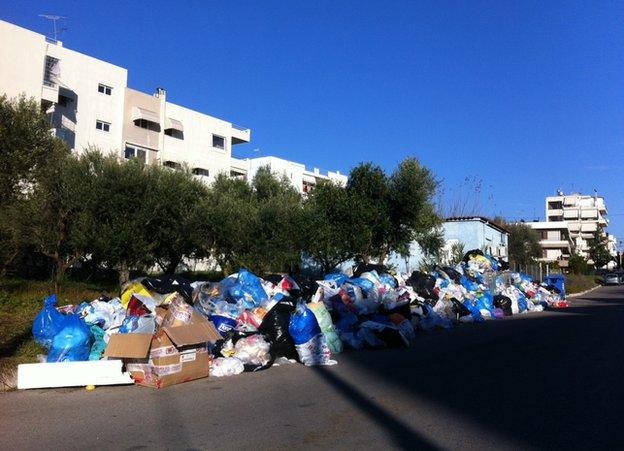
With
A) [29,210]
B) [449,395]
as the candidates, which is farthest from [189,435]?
[29,210]

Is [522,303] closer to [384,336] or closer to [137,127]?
[384,336]

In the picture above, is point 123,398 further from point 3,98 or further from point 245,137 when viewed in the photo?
point 245,137

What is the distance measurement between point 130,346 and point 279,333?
111 inches

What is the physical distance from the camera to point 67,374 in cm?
747

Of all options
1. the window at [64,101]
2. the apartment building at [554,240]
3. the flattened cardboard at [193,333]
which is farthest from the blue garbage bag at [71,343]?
the apartment building at [554,240]

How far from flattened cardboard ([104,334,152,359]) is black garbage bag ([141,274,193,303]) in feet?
8.24

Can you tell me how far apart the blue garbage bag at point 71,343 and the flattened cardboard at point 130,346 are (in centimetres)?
81

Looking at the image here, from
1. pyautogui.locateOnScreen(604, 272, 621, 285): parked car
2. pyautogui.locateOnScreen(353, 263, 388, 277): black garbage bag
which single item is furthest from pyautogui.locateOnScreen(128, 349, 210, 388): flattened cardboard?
pyautogui.locateOnScreen(604, 272, 621, 285): parked car

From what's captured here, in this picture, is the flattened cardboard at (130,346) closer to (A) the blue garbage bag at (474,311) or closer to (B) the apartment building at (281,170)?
(A) the blue garbage bag at (474,311)

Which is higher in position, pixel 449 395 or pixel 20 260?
pixel 20 260

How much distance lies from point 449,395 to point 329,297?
6.34m

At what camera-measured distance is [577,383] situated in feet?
24.3

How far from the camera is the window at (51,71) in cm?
3158

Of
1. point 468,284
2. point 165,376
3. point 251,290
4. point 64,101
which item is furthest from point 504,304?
point 64,101
